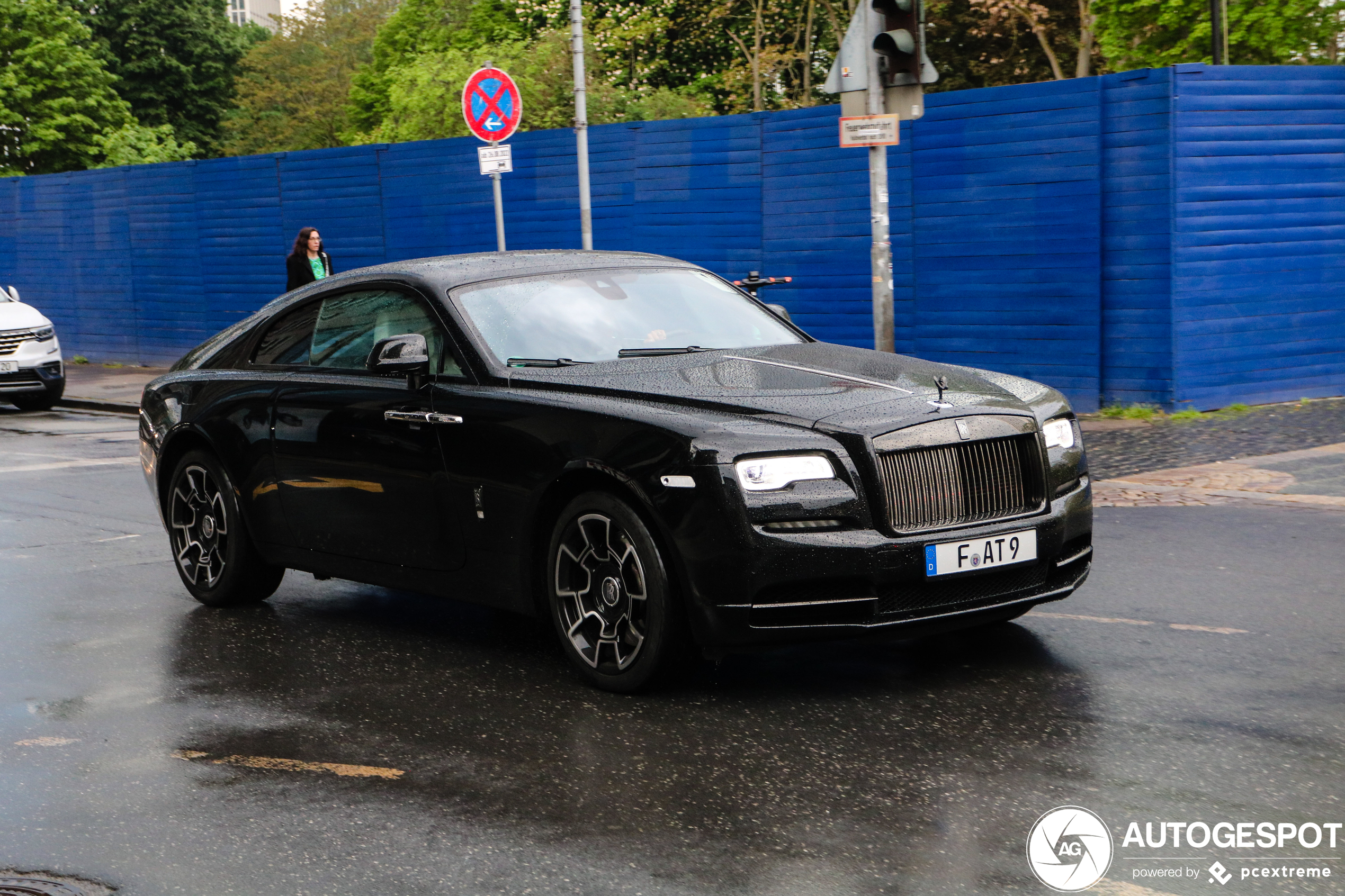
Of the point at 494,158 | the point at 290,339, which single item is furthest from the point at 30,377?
the point at 290,339

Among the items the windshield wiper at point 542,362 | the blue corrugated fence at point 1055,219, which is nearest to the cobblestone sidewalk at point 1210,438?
the blue corrugated fence at point 1055,219

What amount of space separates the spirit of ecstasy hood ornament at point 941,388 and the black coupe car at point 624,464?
1cm

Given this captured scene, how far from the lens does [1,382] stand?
19.0m

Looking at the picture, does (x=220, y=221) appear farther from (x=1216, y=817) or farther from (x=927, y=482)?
(x=1216, y=817)

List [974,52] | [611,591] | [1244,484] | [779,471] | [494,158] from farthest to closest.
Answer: [974,52], [494,158], [1244,484], [611,591], [779,471]

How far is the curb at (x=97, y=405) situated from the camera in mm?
18469

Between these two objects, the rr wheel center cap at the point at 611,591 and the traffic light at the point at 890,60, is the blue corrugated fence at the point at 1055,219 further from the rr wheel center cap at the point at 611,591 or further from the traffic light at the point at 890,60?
the rr wheel center cap at the point at 611,591

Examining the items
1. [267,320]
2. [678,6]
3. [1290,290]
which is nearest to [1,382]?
[267,320]

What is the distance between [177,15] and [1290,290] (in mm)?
63534

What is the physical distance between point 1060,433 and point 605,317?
1880 mm

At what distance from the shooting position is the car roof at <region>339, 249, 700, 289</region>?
260 inches

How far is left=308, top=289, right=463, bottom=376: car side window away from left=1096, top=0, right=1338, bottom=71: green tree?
46.6 feet

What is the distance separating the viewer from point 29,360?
19.0 meters

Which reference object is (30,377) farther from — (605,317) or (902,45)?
(605,317)
